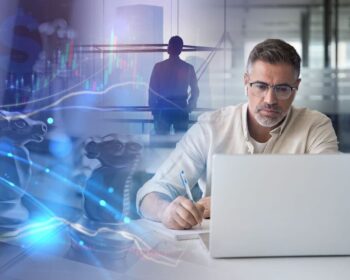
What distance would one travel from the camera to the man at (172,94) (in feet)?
8.95

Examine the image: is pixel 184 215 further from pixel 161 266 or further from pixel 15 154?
pixel 15 154

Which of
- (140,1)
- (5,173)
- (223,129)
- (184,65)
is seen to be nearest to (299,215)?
(223,129)

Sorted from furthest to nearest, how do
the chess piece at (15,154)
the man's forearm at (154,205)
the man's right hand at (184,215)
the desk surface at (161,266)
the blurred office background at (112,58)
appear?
the blurred office background at (112,58), the chess piece at (15,154), the man's forearm at (154,205), the man's right hand at (184,215), the desk surface at (161,266)

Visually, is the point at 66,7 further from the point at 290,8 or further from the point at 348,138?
the point at 348,138

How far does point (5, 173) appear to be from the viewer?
2.29 m

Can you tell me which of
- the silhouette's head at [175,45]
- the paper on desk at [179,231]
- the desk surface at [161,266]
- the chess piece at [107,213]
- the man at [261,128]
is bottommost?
the desk surface at [161,266]

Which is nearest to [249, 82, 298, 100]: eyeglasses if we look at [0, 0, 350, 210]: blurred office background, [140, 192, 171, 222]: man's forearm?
[140, 192, 171, 222]: man's forearm

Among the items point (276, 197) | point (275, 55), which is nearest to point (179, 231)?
point (276, 197)

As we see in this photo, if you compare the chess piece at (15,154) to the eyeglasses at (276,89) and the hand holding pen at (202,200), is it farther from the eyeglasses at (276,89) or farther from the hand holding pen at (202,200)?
the eyeglasses at (276,89)

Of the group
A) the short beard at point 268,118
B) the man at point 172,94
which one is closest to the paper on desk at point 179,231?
the short beard at point 268,118

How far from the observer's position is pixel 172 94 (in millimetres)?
2773

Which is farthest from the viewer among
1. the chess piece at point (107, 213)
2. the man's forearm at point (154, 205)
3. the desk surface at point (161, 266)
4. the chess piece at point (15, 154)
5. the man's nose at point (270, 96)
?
the chess piece at point (15, 154)

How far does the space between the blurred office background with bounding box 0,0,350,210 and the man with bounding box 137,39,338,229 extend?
3.02ft

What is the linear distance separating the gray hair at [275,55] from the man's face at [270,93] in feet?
0.06
